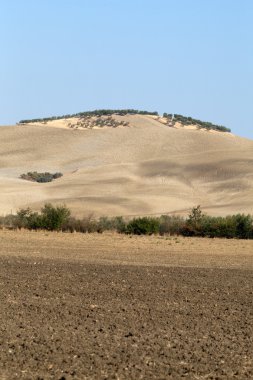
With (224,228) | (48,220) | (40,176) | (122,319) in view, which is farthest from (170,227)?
(40,176)

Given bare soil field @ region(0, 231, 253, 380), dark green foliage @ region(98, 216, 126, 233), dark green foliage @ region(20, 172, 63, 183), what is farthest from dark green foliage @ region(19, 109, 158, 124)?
bare soil field @ region(0, 231, 253, 380)

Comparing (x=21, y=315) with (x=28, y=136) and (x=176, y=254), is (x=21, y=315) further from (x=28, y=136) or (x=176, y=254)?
(x=28, y=136)

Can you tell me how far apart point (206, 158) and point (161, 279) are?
10098 centimetres

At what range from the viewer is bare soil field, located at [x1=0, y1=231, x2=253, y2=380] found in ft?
39.9

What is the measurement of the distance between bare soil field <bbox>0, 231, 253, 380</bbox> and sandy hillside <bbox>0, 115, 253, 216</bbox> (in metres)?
57.6

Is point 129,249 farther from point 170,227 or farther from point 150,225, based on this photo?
point 170,227

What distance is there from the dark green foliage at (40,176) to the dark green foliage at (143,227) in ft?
207

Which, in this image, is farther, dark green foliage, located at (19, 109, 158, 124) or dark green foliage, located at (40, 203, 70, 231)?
dark green foliage, located at (19, 109, 158, 124)

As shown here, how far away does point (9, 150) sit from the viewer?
141 m

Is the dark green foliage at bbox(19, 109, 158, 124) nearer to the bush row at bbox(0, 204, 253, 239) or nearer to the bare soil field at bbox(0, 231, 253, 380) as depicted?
the bush row at bbox(0, 204, 253, 239)

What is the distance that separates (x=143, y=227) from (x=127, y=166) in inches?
2713

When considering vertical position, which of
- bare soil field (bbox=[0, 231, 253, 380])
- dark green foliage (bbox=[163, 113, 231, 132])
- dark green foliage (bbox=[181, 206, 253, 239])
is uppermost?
dark green foliage (bbox=[163, 113, 231, 132])

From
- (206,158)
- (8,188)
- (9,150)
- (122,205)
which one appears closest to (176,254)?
(122,205)

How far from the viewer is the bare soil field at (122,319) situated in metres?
12.2
